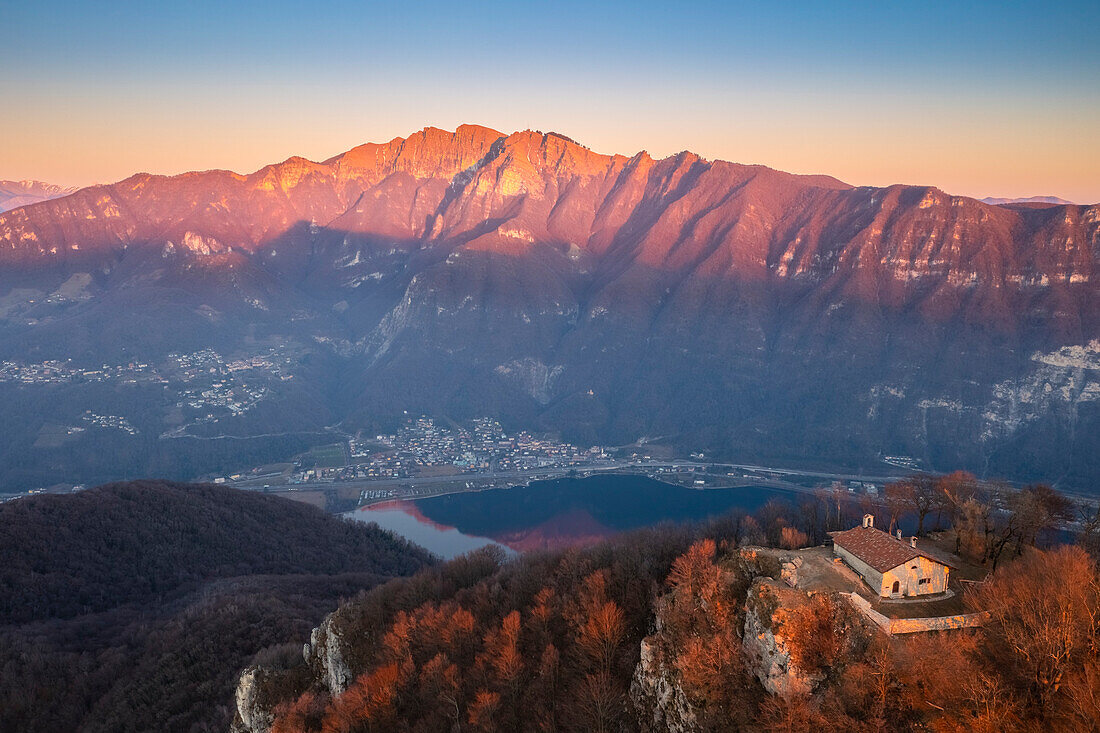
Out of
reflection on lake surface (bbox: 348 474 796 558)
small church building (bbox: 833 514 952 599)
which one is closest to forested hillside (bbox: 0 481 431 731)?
reflection on lake surface (bbox: 348 474 796 558)

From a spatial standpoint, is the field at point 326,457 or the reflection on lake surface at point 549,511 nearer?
the reflection on lake surface at point 549,511

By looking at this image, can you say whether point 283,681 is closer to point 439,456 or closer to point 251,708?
point 251,708

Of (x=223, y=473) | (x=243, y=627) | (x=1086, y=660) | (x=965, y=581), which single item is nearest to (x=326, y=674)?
(x=243, y=627)

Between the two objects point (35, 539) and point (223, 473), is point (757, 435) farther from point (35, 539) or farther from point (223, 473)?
point (35, 539)

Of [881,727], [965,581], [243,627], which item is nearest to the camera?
[881,727]

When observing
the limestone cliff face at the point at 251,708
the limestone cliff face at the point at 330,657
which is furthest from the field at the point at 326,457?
the limestone cliff face at the point at 251,708

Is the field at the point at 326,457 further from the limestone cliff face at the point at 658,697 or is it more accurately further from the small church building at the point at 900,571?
the small church building at the point at 900,571

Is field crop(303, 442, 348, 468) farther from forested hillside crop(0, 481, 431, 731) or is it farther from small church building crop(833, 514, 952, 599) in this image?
small church building crop(833, 514, 952, 599)
